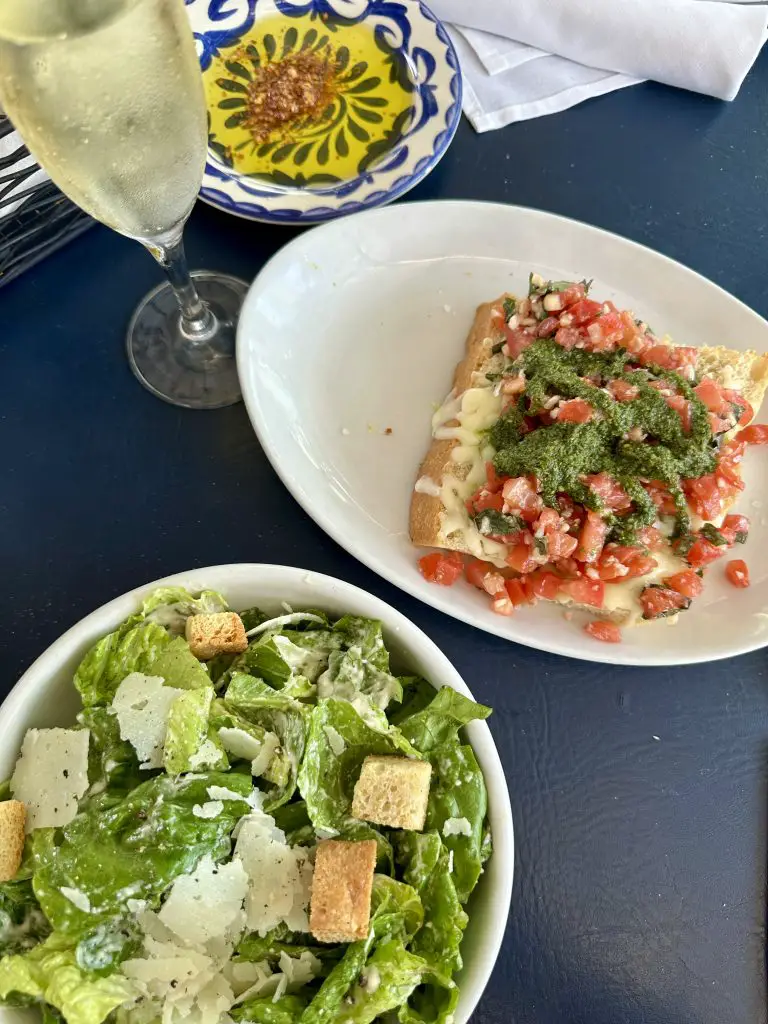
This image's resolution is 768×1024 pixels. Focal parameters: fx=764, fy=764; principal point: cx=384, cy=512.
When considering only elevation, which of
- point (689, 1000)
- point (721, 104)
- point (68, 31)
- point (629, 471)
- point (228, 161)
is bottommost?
point (689, 1000)

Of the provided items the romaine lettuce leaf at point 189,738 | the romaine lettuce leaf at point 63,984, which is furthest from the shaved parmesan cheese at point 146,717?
the romaine lettuce leaf at point 63,984

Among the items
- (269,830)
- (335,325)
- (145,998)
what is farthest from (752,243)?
(145,998)

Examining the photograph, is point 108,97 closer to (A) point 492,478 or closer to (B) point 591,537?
(A) point 492,478

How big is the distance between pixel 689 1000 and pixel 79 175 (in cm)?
160

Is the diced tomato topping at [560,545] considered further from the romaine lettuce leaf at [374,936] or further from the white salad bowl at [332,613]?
the romaine lettuce leaf at [374,936]

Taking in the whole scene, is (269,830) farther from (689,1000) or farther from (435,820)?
(689,1000)

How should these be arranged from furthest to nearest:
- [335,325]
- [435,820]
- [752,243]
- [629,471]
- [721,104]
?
[721,104]
[752,243]
[335,325]
[629,471]
[435,820]

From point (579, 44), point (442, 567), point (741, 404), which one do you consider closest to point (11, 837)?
point (442, 567)

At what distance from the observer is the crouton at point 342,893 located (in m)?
0.91

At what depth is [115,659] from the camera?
1.08 metres

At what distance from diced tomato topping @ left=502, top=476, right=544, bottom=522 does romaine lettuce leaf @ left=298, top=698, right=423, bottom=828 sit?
503mm

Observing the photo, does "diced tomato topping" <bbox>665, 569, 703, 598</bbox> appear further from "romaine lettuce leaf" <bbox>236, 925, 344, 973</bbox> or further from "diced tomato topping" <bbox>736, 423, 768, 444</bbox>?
"romaine lettuce leaf" <bbox>236, 925, 344, 973</bbox>

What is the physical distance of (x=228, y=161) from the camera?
171 centimetres

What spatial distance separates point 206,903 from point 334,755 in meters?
0.24
